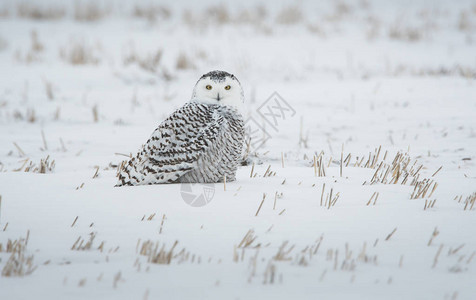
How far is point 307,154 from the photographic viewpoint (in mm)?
6449

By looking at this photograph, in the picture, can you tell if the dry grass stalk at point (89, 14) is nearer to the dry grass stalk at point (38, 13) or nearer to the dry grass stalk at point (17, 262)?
the dry grass stalk at point (38, 13)

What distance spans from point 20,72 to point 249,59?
5074 millimetres

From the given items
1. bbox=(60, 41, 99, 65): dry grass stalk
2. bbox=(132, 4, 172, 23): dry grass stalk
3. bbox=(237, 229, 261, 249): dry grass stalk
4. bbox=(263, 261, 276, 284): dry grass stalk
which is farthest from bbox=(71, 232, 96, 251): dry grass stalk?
bbox=(132, 4, 172, 23): dry grass stalk

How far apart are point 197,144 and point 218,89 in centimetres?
59

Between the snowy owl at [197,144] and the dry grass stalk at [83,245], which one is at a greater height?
the snowy owl at [197,144]

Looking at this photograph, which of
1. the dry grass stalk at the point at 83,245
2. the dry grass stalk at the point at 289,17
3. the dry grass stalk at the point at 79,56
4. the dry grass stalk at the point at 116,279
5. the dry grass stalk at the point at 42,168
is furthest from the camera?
the dry grass stalk at the point at 289,17

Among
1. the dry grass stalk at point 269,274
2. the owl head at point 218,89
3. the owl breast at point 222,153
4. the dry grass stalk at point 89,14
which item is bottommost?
the dry grass stalk at point 269,274

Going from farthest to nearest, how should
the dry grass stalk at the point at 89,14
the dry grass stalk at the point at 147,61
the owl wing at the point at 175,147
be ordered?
the dry grass stalk at the point at 89,14 < the dry grass stalk at the point at 147,61 < the owl wing at the point at 175,147

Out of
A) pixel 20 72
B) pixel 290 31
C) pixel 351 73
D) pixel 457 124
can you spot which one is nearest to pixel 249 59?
pixel 351 73

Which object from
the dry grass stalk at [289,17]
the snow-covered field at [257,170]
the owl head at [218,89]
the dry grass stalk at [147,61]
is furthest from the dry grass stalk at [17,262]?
the dry grass stalk at [289,17]

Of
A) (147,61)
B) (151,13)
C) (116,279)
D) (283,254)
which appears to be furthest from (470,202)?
(151,13)

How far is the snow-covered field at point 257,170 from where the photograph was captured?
2721 mm

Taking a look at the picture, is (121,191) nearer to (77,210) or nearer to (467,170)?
(77,210)

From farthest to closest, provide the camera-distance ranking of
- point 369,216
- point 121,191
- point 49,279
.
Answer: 1. point 121,191
2. point 369,216
3. point 49,279
